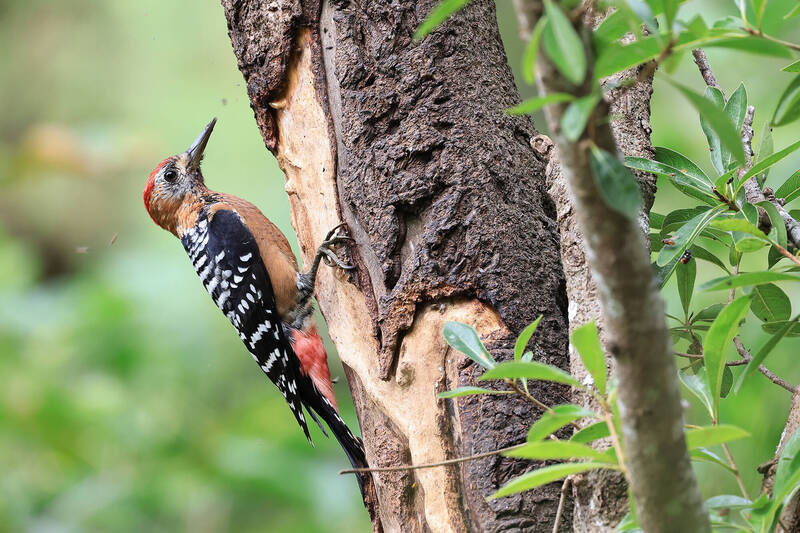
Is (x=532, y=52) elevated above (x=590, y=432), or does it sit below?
above

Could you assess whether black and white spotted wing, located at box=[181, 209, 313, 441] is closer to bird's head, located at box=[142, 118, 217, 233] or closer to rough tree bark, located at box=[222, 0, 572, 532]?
bird's head, located at box=[142, 118, 217, 233]

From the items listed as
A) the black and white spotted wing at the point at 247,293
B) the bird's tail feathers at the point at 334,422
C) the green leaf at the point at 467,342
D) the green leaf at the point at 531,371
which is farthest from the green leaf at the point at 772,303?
the black and white spotted wing at the point at 247,293

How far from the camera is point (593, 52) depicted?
69cm

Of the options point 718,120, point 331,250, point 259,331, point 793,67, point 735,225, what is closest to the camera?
point 718,120

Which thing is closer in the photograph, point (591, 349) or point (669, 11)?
point (669, 11)

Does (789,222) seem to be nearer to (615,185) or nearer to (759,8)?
(759,8)

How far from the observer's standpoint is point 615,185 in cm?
65

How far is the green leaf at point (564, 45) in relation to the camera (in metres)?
0.63

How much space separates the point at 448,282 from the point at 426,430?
324 mm

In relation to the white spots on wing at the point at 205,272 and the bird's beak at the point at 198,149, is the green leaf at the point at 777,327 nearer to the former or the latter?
the white spots on wing at the point at 205,272

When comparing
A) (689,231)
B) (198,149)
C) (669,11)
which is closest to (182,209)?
(198,149)

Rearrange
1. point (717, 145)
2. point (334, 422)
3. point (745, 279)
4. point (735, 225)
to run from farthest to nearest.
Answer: point (334, 422) < point (717, 145) < point (735, 225) < point (745, 279)

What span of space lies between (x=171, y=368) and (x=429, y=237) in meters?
2.18

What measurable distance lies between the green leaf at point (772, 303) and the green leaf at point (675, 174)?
0.75 feet
